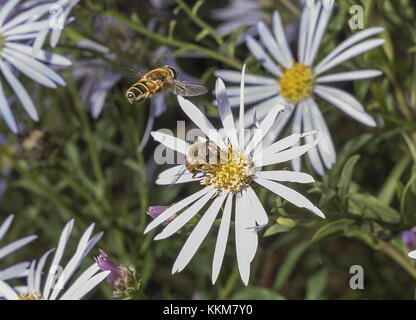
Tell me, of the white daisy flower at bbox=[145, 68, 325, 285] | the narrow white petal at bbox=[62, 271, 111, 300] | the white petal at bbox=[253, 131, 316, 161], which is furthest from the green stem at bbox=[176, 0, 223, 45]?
the narrow white petal at bbox=[62, 271, 111, 300]

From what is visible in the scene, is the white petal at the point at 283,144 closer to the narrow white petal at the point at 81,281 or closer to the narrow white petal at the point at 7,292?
the narrow white petal at the point at 81,281

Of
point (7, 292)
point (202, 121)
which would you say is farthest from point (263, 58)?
point (7, 292)

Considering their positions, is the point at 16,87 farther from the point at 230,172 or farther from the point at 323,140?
the point at 323,140

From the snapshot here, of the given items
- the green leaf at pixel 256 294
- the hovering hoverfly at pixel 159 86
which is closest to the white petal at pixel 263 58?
the hovering hoverfly at pixel 159 86

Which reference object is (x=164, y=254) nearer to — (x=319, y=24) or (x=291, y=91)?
(x=291, y=91)

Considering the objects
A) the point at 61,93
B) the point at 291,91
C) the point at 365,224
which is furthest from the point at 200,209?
the point at 61,93

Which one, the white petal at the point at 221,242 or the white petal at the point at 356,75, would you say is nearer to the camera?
the white petal at the point at 221,242
